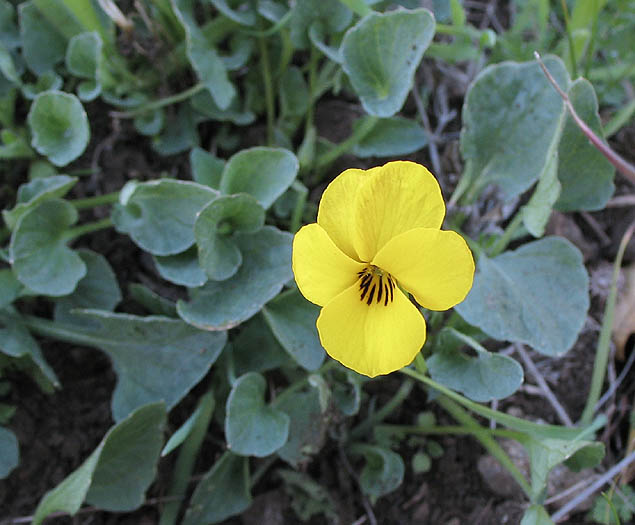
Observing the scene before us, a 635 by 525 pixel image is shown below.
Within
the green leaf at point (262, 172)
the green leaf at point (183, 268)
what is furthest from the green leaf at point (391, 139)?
the green leaf at point (183, 268)

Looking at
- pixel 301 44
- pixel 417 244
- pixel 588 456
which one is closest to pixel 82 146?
pixel 301 44

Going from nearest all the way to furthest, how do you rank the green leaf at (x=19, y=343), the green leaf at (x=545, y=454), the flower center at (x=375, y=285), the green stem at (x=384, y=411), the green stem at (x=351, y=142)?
the flower center at (x=375, y=285) → the green leaf at (x=545, y=454) → the green leaf at (x=19, y=343) → the green stem at (x=384, y=411) → the green stem at (x=351, y=142)

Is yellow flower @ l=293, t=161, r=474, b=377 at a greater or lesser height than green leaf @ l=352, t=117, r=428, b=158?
greater

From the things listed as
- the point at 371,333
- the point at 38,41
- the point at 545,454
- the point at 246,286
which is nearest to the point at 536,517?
the point at 545,454

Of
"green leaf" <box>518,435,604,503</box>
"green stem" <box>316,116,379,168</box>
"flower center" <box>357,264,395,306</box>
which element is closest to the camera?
"flower center" <box>357,264,395,306</box>

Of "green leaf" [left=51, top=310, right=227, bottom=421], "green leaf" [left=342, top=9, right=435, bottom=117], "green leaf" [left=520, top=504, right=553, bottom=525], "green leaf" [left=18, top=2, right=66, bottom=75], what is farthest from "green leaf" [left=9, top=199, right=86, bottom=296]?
"green leaf" [left=520, top=504, right=553, bottom=525]

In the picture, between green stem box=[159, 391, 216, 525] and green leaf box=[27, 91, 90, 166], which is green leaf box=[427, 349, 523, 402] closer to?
green stem box=[159, 391, 216, 525]

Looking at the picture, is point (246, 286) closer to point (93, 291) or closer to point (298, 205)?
point (298, 205)

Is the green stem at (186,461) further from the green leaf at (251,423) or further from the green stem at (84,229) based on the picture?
the green stem at (84,229)
